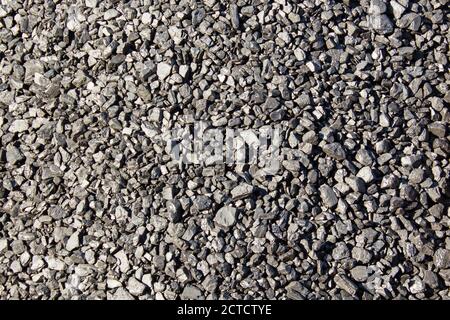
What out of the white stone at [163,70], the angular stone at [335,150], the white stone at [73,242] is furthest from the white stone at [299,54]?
the white stone at [73,242]

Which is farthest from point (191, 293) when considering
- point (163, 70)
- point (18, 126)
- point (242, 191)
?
point (18, 126)

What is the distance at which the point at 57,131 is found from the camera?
4238 mm

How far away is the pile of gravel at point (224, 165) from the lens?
3.79m

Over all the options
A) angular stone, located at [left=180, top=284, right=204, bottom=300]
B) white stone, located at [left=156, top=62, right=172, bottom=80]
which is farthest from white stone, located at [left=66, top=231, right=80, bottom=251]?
white stone, located at [left=156, top=62, right=172, bottom=80]

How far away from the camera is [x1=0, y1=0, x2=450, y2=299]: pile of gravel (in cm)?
379

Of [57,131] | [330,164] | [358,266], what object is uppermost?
[57,131]

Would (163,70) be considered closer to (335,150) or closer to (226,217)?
(226,217)

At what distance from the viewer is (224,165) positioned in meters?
4.01

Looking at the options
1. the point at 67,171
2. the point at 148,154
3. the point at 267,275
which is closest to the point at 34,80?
the point at 67,171

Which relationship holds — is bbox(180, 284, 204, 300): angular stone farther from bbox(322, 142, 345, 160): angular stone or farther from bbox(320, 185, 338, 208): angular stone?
bbox(322, 142, 345, 160): angular stone
